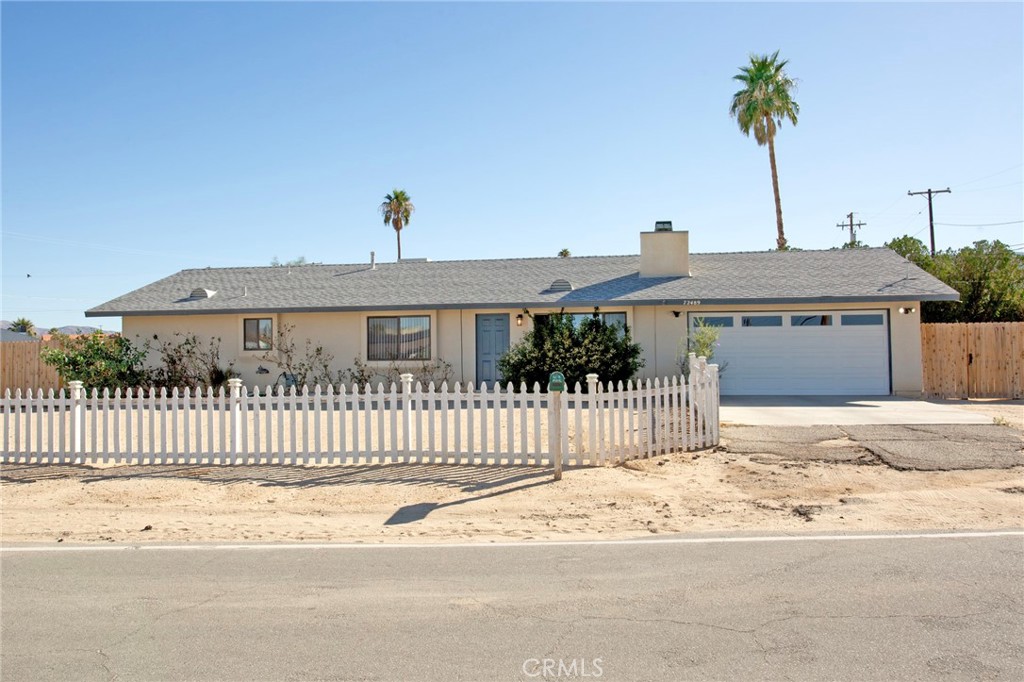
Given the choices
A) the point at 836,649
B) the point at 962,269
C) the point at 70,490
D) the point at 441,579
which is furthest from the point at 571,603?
the point at 962,269

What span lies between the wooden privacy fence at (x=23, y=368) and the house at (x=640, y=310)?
3929mm

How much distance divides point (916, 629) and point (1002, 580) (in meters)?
1.36

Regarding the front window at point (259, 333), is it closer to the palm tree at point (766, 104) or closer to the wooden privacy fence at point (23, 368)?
the wooden privacy fence at point (23, 368)

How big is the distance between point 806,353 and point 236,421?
14381mm

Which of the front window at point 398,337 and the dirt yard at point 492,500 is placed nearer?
the dirt yard at point 492,500

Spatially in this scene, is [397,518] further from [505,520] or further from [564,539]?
[564,539]

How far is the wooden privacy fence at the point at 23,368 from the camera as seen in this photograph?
23.1 metres

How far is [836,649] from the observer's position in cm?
416

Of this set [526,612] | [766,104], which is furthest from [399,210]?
[526,612]

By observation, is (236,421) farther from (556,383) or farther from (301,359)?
(301,359)

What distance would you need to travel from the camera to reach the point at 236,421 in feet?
32.6

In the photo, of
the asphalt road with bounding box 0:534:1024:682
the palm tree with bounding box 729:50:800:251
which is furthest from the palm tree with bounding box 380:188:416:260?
the asphalt road with bounding box 0:534:1024:682

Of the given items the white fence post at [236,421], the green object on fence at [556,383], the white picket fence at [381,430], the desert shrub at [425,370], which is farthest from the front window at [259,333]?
the green object on fence at [556,383]

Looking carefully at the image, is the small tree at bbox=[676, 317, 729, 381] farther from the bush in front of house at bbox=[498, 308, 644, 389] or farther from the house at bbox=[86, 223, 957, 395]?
the bush in front of house at bbox=[498, 308, 644, 389]
